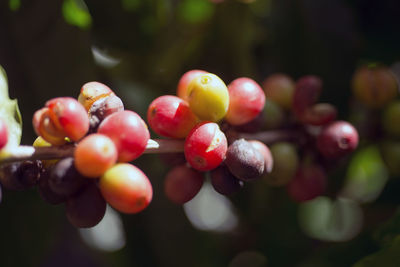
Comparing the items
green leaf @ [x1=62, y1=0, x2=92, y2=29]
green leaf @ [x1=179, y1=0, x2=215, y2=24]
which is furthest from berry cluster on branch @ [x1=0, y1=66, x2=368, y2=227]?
green leaf @ [x1=179, y1=0, x2=215, y2=24]

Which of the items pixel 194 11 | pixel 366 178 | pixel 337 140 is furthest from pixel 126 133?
pixel 366 178

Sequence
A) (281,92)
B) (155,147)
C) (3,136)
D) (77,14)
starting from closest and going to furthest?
1. (3,136)
2. (155,147)
3. (281,92)
4. (77,14)

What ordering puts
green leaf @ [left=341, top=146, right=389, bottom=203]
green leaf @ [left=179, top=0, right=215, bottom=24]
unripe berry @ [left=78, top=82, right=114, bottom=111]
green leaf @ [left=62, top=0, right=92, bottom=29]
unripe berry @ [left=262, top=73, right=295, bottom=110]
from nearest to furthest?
unripe berry @ [left=78, top=82, right=114, bottom=111]
unripe berry @ [left=262, top=73, right=295, bottom=110]
green leaf @ [left=62, top=0, right=92, bottom=29]
green leaf @ [left=341, top=146, right=389, bottom=203]
green leaf @ [left=179, top=0, right=215, bottom=24]

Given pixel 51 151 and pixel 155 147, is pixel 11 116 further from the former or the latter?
pixel 155 147

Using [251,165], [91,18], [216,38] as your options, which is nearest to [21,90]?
[91,18]

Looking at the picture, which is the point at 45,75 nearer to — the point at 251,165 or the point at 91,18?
the point at 91,18

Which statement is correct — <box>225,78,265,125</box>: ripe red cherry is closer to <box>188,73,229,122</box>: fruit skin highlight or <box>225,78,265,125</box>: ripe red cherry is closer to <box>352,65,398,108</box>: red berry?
<box>188,73,229,122</box>: fruit skin highlight

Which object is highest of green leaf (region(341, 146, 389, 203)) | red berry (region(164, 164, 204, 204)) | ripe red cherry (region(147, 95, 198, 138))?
ripe red cherry (region(147, 95, 198, 138))

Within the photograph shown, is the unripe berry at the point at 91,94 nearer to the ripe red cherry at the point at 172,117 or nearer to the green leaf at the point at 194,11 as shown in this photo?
the ripe red cherry at the point at 172,117
